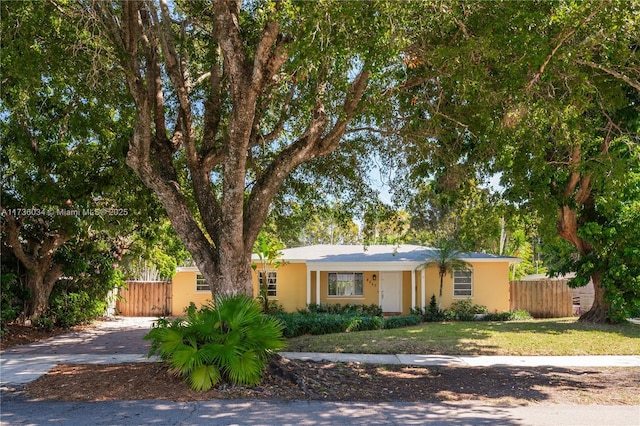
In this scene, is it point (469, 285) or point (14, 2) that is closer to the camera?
point (14, 2)

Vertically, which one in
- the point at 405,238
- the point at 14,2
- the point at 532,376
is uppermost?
the point at 14,2

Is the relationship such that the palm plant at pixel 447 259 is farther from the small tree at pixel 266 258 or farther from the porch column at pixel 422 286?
the small tree at pixel 266 258

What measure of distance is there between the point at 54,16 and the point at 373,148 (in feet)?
24.8

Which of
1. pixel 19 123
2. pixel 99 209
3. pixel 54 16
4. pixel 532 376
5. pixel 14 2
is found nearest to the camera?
pixel 14 2

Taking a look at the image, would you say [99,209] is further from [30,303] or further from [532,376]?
[532,376]

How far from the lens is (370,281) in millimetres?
24766

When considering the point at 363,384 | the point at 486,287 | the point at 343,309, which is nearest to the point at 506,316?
the point at 486,287

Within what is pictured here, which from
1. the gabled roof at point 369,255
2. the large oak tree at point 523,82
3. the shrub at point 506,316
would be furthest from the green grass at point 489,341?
the gabled roof at point 369,255

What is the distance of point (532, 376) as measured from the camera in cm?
1052

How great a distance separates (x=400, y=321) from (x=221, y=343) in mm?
11843

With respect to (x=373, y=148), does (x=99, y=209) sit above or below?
below

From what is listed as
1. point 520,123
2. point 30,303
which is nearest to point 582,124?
point 520,123

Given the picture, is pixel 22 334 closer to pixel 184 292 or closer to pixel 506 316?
pixel 184 292

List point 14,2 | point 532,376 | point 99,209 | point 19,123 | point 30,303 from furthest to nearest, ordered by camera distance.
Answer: point 30,303 < point 99,209 < point 19,123 < point 532,376 < point 14,2
